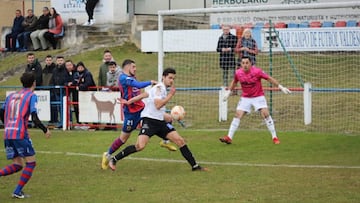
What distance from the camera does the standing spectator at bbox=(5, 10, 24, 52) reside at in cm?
3488

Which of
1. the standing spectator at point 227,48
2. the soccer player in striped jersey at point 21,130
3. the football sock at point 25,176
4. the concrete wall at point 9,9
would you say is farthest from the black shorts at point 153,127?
the concrete wall at point 9,9

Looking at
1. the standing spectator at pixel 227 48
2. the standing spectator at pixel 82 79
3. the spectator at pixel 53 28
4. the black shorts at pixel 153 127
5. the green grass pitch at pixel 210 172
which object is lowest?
the green grass pitch at pixel 210 172

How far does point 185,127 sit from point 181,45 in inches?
117

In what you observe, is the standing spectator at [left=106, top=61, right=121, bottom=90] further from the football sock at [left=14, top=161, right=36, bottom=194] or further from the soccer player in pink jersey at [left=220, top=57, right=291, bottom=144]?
the football sock at [left=14, top=161, right=36, bottom=194]

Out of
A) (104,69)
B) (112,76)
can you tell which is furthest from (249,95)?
(104,69)

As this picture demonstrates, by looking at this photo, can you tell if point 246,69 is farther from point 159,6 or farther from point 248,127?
point 159,6

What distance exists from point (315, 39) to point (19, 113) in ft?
44.9

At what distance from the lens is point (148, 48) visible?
30.9 meters

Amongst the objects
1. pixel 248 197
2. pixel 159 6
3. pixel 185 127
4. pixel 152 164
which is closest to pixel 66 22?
pixel 159 6

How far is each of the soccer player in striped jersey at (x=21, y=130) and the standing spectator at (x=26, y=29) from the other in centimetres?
2221

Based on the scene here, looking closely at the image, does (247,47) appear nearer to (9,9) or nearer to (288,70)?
(288,70)

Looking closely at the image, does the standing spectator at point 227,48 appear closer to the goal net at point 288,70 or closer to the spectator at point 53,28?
the goal net at point 288,70

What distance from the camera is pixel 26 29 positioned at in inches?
1363

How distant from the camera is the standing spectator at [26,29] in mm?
34219
